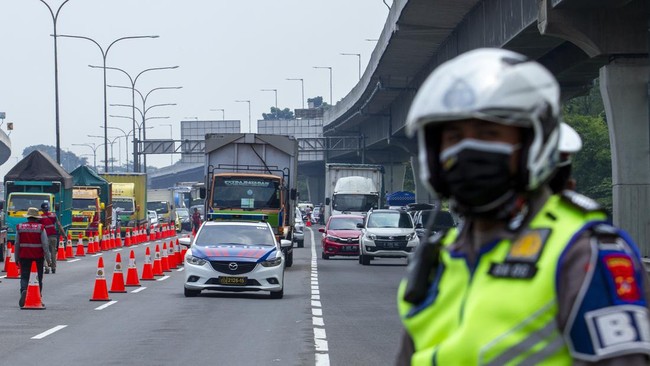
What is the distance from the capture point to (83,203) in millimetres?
60594

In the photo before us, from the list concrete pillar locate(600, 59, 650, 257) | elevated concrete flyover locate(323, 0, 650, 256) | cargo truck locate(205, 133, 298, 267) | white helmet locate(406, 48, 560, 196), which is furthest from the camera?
cargo truck locate(205, 133, 298, 267)

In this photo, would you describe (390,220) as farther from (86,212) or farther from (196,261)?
(86,212)

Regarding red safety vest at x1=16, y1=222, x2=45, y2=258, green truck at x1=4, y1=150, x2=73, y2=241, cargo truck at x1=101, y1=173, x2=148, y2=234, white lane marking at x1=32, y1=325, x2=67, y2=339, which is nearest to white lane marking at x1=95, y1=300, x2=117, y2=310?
red safety vest at x1=16, y1=222, x2=45, y2=258

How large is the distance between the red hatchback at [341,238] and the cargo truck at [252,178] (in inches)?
300

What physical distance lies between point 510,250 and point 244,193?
3470 centimetres

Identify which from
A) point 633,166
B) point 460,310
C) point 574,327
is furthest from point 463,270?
point 633,166

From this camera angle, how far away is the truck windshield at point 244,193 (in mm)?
37500

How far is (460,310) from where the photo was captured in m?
3.05

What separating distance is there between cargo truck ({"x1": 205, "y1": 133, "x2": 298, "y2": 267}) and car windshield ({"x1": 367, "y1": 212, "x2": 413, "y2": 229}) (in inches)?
168

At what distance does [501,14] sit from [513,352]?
32237mm

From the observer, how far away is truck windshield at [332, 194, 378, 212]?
2477 inches

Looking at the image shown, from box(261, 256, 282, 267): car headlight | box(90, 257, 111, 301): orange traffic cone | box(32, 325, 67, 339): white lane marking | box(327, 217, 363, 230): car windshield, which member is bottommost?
box(32, 325, 67, 339): white lane marking

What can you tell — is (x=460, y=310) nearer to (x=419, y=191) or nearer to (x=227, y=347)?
(x=227, y=347)

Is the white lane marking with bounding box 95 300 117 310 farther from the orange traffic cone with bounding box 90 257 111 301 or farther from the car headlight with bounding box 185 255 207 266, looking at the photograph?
the car headlight with bounding box 185 255 207 266
